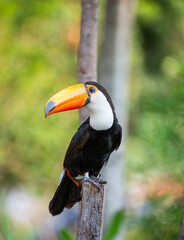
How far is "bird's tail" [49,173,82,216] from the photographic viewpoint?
2.89 meters

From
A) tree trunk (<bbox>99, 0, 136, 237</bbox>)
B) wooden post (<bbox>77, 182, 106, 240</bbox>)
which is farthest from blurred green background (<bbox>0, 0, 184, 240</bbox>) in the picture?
wooden post (<bbox>77, 182, 106, 240</bbox>)

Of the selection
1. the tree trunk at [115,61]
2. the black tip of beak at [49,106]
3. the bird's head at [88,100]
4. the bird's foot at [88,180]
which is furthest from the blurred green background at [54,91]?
the black tip of beak at [49,106]

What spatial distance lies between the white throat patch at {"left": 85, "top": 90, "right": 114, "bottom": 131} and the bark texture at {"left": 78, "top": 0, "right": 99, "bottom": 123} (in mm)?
700

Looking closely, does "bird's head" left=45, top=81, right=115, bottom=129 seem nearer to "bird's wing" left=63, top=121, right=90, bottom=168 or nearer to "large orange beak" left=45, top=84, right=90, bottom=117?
"large orange beak" left=45, top=84, right=90, bottom=117

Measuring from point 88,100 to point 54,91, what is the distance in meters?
4.91

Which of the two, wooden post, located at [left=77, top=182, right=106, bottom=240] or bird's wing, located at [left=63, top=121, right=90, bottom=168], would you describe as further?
bird's wing, located at [left=63, top=121, right=90, bottom=168]

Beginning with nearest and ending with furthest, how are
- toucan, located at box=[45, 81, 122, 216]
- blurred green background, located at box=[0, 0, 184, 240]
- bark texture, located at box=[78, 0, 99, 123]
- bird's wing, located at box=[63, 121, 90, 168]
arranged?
toucan, located at box=[45, 81, 122, 216] < bird's wing, located at box=[63, 121, 90, 168] < bark texture, located at box=[78, 0, 99, 123] < blurred green background, located at box=[0, 0, 184, 240]

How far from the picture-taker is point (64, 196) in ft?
9.65

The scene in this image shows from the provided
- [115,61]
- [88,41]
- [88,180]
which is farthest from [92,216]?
[115,61]

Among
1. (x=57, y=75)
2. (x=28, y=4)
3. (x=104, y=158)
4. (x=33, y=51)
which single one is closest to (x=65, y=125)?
(x=57, y=75)

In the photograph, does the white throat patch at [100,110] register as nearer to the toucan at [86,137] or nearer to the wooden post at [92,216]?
the toucan at [86,137]

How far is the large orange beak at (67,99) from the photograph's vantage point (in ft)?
7.93

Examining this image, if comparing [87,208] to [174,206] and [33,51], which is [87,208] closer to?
[174,206]

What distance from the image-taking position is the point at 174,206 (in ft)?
15.6
